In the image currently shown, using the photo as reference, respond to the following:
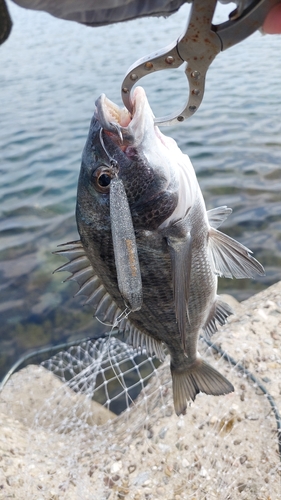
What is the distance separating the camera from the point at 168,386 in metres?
3.42

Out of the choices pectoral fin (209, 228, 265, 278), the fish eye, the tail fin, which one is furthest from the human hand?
the tail fin

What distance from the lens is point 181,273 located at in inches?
88.3

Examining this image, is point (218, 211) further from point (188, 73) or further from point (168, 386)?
point (168, 386)

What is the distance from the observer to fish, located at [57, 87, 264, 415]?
1.96 m

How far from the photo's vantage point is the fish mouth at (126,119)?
1.94m

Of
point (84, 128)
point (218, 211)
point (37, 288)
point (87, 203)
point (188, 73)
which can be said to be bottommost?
point (37, 288)

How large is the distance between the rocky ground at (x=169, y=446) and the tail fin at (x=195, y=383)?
0.40 meters

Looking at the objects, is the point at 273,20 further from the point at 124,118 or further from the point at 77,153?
the point at 77,153

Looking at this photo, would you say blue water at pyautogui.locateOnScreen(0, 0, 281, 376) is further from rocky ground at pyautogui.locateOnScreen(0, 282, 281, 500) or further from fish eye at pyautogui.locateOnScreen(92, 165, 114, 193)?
fish eye at pyautogui.locateOnScreen(92, 165, 114, 193)

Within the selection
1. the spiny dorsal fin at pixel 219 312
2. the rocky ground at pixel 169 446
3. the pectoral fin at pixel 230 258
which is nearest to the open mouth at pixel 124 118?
the pectoral fin at pixel 230 258

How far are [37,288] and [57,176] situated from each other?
2979mm

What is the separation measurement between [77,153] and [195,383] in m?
6.80

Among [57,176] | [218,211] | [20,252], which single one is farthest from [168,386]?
[57,176]

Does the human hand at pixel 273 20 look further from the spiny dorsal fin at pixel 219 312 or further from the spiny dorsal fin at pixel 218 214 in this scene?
the spiny dorsal fin at pixel 219 312
